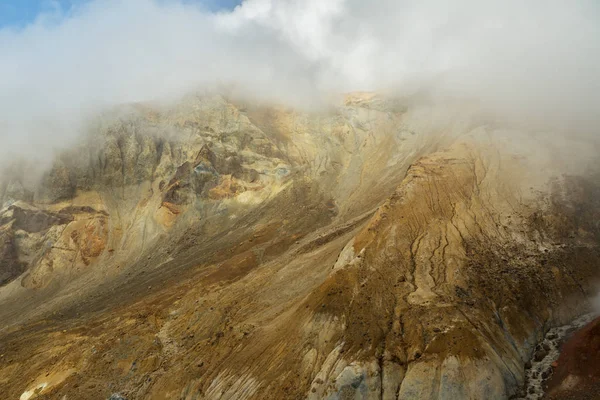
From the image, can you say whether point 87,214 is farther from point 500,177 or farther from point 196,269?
point 500,177

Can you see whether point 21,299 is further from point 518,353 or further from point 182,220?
point 518,353

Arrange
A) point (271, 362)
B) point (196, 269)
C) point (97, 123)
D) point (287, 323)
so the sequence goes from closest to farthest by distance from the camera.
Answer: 1. point (271, 362)
2. point (287, 323)
3. point (196, 269)
4. point (97, 123)

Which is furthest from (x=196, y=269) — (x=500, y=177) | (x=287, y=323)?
(x=500, y=177)

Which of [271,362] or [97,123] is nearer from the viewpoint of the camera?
[271,362]

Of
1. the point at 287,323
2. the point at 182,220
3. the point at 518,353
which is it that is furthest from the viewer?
the point at 182,220

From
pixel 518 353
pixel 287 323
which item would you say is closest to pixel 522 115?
pixel 518 353

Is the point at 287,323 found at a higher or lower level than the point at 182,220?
lower

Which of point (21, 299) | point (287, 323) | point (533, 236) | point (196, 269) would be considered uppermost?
point (21, 299)
